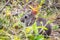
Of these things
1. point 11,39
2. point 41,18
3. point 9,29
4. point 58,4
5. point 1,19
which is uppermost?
point 58,4

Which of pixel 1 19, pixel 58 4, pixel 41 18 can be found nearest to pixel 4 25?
pixel 1 19

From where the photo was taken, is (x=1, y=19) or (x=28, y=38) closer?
(x=28, y=38)

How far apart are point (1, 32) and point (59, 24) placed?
3.86 meters

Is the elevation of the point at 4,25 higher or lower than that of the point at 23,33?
higher

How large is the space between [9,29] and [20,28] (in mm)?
103

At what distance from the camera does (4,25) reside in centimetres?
221

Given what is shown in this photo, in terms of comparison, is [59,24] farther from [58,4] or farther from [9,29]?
[9,29]

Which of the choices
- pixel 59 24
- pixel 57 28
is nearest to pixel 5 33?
pixel 57 28

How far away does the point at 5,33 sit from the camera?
6.75 ft

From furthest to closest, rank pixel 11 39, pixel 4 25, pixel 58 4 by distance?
1. pixel 58 4
2. pixel 4 25
3. pixel 11 39

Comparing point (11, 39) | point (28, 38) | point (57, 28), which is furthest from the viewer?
point (57, 28)

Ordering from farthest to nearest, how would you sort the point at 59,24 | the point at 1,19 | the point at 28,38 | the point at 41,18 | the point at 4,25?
the point at 59,24, the point at 41,18, the point at 1,19, the point at 4,25, the point at 28,38

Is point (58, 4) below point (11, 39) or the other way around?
the other way around

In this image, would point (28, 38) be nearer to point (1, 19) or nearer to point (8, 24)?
point (8, 24)
